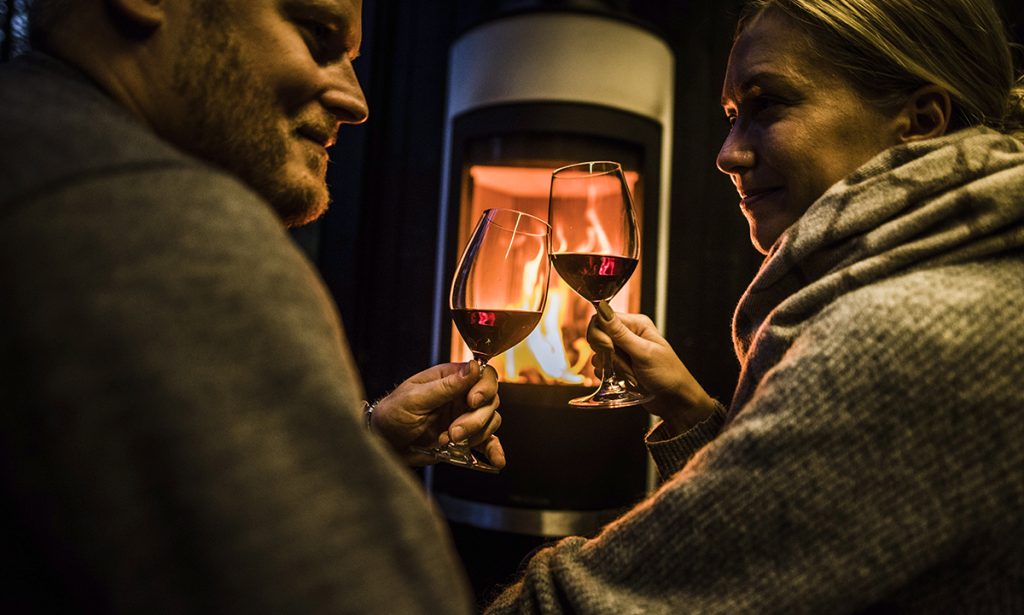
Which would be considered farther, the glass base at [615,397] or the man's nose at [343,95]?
the glass base at [615,397]

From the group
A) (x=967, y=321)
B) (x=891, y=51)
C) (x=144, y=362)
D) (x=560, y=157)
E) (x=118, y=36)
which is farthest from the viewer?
(x=560, y=157)

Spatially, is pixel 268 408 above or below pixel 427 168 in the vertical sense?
below

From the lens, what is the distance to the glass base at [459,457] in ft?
3.54

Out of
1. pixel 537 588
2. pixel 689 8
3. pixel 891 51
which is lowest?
pixel 537 588

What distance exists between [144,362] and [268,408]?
3.0 inches

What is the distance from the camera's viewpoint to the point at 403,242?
111 inches

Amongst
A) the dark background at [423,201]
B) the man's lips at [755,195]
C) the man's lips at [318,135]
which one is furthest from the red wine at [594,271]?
the dark background at [423,201]

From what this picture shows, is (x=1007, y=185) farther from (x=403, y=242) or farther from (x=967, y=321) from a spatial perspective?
(x=403, y=242)

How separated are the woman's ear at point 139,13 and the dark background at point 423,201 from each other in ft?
6.49

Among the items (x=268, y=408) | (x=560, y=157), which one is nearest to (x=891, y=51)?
(x=268, y=408)

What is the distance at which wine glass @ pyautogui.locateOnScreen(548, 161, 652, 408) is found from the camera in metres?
1.20

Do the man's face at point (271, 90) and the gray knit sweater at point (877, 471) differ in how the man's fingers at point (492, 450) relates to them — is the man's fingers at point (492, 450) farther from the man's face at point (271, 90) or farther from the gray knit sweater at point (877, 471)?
the man's face at point (271, 90)

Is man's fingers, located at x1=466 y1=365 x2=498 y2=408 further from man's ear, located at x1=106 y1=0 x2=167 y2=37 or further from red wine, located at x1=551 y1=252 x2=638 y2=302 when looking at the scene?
man's ear, located at x1=106 y1=0 x2=167 y2=37

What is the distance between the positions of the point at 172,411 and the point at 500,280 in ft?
2.65
